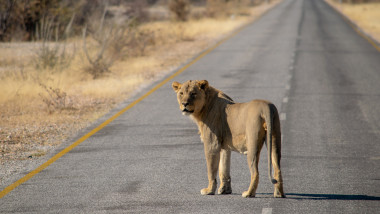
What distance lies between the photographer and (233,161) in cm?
920

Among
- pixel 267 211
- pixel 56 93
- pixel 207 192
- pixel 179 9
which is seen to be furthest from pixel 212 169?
pixel 179 9

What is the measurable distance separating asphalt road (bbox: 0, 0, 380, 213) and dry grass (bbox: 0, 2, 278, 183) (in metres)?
0.85

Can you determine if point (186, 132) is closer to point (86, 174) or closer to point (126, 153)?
point (126, 153)

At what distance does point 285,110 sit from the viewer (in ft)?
45.1

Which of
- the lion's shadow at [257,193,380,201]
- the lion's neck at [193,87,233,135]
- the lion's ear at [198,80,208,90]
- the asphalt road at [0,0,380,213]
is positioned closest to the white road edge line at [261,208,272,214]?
the asphalt road at [0,0,380,213]

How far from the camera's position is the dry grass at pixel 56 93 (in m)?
11.2

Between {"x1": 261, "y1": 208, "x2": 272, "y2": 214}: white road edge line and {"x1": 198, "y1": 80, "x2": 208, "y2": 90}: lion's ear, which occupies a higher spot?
{"x1": 198, "y1": 80, "x2": 208, "y2": 90}: lion's ear

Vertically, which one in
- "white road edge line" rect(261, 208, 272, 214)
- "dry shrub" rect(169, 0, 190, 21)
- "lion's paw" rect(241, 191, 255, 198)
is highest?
"lion's paw" rect(241, 191, 255, 198)

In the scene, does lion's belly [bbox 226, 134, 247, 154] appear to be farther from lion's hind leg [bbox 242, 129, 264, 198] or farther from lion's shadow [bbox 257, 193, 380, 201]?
lion's shadow [bbox 257, 193, 380, 201]

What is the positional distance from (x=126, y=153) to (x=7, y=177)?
2.09 metres

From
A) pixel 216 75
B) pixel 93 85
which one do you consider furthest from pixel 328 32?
pixel 93 85

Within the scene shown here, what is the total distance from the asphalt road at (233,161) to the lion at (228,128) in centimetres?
35

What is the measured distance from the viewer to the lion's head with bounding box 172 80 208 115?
6.66m

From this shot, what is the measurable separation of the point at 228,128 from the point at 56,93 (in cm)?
847
